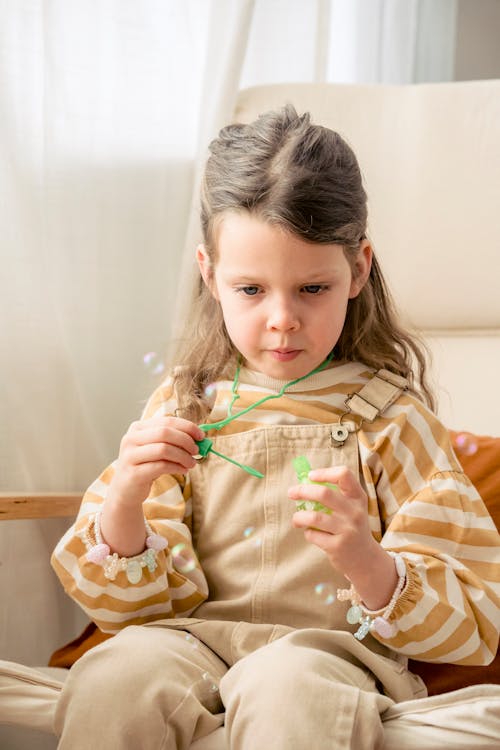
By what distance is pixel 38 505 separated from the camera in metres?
1.27

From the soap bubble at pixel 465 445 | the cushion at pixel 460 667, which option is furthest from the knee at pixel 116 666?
the soap bubble at pixel 465 445

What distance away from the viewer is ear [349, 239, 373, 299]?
1126 mm

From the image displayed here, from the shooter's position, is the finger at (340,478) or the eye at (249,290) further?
the eye at (249,290)

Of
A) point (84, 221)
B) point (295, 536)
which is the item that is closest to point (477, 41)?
point (84, 221)

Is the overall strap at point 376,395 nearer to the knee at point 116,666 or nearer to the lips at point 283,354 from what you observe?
the lips at point 283,354

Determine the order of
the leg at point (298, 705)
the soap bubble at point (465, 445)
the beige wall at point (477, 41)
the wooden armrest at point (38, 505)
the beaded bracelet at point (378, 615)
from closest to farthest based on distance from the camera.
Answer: the leg at point (298, 705) < the beaded bracelet at point (378, 615) < the wooden armrest at point (38, 505) < the soap bubble at point (465, 445) < the beige wall at point (477, 41)

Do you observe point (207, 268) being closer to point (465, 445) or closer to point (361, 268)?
point (361, 268)

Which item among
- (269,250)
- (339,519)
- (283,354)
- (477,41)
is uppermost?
(477,41)

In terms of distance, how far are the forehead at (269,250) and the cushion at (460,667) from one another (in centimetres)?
40

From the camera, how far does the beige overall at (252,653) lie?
878 millimetres

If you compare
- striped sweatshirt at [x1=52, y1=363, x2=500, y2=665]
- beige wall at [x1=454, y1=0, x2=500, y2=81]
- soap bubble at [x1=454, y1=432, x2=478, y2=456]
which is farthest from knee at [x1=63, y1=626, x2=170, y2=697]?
beige wall at [x1=454, y1=0, x2=500, y2=81]

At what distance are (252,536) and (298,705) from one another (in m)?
0.28

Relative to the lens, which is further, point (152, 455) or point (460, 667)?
point (460, 667)

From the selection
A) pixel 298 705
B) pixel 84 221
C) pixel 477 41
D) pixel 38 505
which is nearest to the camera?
pixel 298 705
